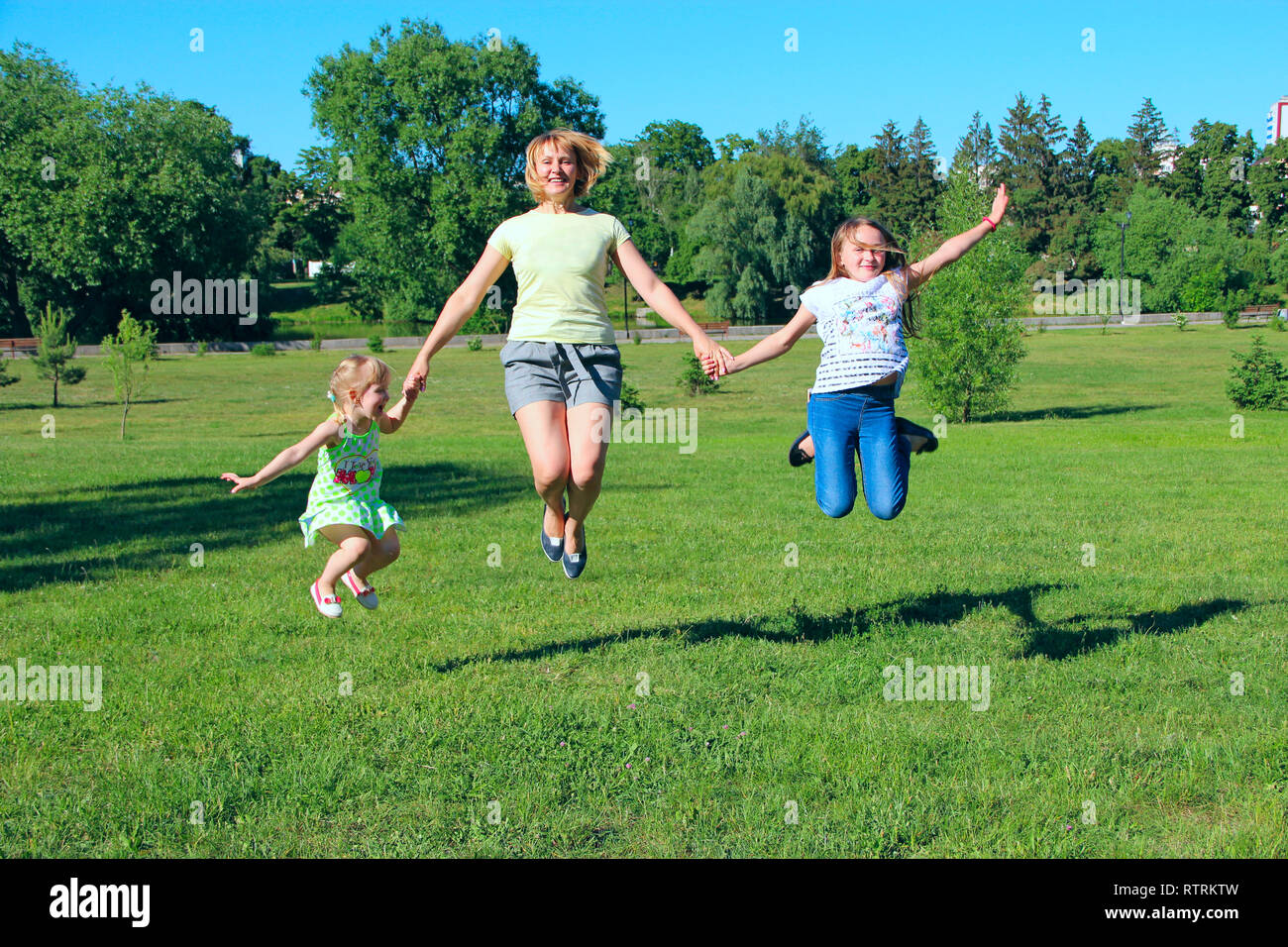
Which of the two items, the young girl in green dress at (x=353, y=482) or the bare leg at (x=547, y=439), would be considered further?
the young girl in green dress at (x=353, y=482)

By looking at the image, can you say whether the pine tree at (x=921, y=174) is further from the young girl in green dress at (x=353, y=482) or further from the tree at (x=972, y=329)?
the young girl in green dress at (x=353, y=482)

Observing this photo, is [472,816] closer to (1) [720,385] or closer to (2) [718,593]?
(2) [718,593]

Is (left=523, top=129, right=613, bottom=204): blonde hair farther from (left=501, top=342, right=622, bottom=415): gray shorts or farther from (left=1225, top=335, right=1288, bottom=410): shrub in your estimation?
(left=1225, top=335, right=1288, bottom=410): shrub

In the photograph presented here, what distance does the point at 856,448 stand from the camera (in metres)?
6.87

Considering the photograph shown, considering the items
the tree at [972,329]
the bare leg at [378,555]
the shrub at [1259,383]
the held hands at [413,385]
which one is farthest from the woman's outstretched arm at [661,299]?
the shrub at [1259,383]

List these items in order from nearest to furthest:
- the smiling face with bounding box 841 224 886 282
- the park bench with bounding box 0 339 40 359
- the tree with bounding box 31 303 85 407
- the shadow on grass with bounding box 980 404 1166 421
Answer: the smiling face with bounding box 841 224 886 282 < the shadow on grass with bounding box 980 404 1166 421 < the tree with bounding box 31 303 85 407 < the park bench with bounding box 0 339 40 359

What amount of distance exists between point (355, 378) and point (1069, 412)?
3005 cm

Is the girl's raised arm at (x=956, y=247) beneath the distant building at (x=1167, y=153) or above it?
beneath

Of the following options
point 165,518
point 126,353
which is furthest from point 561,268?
point 126,353

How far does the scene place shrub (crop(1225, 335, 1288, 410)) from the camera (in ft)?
102

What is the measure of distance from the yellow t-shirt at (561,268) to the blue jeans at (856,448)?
152 cm

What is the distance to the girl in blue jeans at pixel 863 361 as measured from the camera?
6.54 metres

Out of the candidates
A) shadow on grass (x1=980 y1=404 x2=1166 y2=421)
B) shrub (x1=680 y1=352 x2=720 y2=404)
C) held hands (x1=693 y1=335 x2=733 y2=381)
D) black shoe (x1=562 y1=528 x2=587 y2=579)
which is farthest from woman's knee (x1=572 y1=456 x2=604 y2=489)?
shrub (x1=680 y1=352 x2=720 y2=404)

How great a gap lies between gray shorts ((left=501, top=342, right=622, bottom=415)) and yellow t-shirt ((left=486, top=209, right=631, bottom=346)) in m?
0.06
